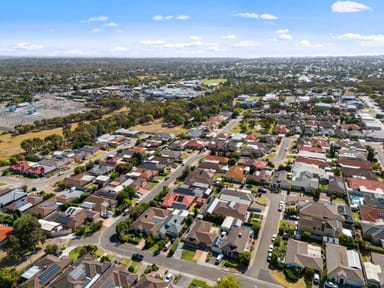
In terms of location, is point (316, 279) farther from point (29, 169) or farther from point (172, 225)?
point (29, 169)

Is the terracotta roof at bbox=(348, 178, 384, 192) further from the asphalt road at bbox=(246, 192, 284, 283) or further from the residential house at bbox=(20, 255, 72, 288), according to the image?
the residential house at bbox=(20, 255, 72, 288)

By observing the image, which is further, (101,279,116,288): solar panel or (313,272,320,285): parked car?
(313,272,320,285): parked car

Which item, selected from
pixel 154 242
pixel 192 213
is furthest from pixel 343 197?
pixel 154 242

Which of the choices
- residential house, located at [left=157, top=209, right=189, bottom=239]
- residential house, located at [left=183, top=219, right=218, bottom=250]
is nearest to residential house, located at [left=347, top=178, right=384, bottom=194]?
residential house, located at [left=183, top=219, right=218, bottom=250]

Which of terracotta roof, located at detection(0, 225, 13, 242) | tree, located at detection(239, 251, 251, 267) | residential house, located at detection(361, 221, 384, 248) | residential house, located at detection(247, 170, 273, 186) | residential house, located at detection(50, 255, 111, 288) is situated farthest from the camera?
residential house, located at detection(247, 170, 273, 186)

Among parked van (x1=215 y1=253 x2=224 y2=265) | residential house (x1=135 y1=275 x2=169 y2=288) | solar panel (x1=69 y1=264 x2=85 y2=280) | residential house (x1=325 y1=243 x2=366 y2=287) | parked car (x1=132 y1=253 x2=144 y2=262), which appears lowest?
parked van (x1=215 y1=253 x2=224 y2=265)

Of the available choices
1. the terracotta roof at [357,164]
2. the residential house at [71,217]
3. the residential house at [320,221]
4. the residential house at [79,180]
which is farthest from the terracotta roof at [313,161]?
the residential house at [71,217]

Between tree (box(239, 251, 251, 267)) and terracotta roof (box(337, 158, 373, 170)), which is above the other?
terracotta roof (box(337, 158, 373, 170))

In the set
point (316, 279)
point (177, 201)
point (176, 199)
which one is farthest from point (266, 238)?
point (176, 199)

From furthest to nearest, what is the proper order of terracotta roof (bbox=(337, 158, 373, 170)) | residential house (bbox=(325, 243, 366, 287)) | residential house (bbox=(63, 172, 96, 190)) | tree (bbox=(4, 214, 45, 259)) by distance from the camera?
1. terracotta roof (bbox=(337, 158, 373, 170))
2. residential house (bbox=(63, 172, 96, 190))
3. tree (bbox=(4, 214, 45, 259))
4. residential house (bbox=(325, 243, 366, 287))
